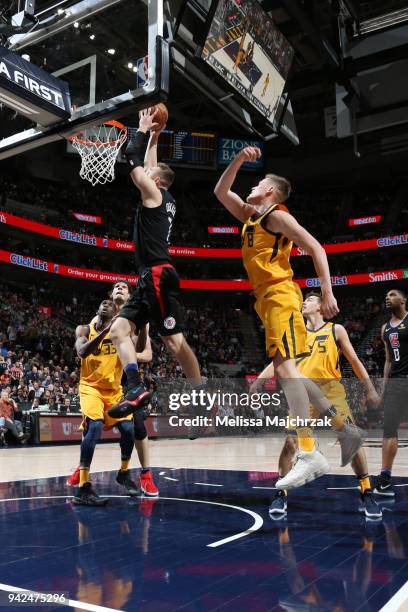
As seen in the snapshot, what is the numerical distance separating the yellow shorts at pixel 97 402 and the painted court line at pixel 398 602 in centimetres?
336

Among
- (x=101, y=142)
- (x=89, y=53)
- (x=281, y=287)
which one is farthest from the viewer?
(x=101, y=142)

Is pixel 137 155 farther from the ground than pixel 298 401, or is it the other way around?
pixel 137 155

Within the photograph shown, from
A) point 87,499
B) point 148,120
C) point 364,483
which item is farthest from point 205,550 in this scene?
point 148,120

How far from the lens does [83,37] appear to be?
552 cm

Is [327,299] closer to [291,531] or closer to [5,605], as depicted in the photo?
[291,531]

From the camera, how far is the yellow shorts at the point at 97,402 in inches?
217

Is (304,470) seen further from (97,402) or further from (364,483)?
(97,402)

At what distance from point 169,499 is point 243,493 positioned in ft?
2.98

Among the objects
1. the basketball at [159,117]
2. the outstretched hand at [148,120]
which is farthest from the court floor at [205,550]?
the basketball at [159,117]

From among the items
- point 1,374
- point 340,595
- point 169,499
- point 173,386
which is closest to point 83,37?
point 169,499

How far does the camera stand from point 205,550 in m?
3.55

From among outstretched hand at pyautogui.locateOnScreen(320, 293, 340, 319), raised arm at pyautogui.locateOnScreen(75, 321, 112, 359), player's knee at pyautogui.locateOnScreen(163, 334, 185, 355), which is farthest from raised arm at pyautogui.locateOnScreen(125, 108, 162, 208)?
outstretched hand at pyautogui.locateOnScreen(320, 293, 340, 319)

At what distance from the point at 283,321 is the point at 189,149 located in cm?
2308

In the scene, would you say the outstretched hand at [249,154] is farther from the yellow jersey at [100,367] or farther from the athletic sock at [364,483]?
the athletic sock at [364,483]
